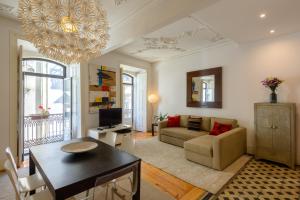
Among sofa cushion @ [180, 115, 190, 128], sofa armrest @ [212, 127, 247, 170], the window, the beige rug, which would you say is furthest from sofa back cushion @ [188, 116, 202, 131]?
the window

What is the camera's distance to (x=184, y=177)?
269cm

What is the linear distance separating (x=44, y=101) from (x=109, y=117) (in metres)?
2.06

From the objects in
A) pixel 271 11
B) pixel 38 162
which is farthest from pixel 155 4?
pixel 38 162

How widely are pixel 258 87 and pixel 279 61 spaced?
0.68 m

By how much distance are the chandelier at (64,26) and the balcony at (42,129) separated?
323 cm

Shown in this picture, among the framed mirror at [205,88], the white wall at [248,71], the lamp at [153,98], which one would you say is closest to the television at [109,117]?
the lamp at [153,98]

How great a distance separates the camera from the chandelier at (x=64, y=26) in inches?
64.1

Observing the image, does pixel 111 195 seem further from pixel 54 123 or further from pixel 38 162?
pixel 54 123

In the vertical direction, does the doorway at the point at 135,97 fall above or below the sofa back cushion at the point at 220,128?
above

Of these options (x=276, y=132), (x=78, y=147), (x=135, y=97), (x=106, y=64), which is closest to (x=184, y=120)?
(x=276, y=132)

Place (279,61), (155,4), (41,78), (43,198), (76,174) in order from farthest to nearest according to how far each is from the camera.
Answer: (41,78) < (279,61) < (155,4) < (43,198) < (76,174)

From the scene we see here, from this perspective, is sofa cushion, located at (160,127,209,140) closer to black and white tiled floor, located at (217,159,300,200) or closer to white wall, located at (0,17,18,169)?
black and white tiled floor, located at (217,159,300,200)

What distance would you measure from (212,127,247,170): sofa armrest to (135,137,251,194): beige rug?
4.6 inches

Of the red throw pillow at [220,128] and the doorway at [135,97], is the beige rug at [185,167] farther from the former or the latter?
the doorway at [135,97]
